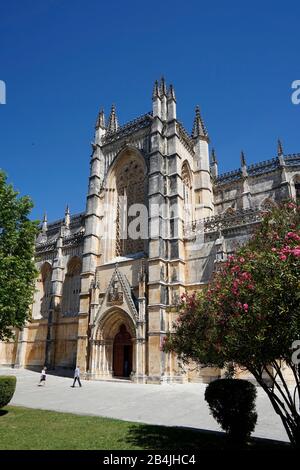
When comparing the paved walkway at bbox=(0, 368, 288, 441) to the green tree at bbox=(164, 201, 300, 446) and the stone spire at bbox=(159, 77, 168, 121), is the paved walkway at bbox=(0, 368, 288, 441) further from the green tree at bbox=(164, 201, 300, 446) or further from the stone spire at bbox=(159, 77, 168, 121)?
the stone spire at bbox=(159, 77, 168, 121)

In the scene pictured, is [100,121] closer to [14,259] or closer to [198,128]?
[198,128]

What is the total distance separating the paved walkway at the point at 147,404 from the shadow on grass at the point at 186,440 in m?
0.89

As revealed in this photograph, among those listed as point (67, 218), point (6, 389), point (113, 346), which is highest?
point (67, 218)

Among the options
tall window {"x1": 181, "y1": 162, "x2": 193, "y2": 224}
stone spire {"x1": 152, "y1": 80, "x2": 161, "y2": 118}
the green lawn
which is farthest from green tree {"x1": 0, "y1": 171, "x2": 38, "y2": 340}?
stone spire {"x1": 152, "y1": 80, "x2": 161, "y2": 118}

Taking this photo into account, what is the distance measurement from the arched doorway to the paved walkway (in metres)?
5.50

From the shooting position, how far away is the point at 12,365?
3222 centimetres

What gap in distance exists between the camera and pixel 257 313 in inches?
246

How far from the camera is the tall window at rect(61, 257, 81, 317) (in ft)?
102

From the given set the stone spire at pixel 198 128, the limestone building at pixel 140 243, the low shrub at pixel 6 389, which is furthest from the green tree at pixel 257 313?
the stone spire at pixel 198 128

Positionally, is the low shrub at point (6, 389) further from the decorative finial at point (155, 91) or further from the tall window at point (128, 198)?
the decorative finial at point (155, 91)

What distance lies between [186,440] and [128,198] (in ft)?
77.5

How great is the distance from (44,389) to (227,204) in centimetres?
2288

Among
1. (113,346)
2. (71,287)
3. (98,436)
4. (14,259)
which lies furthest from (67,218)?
(98,436)

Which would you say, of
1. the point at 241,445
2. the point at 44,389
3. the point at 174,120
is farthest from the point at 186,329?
the point at 174,120
